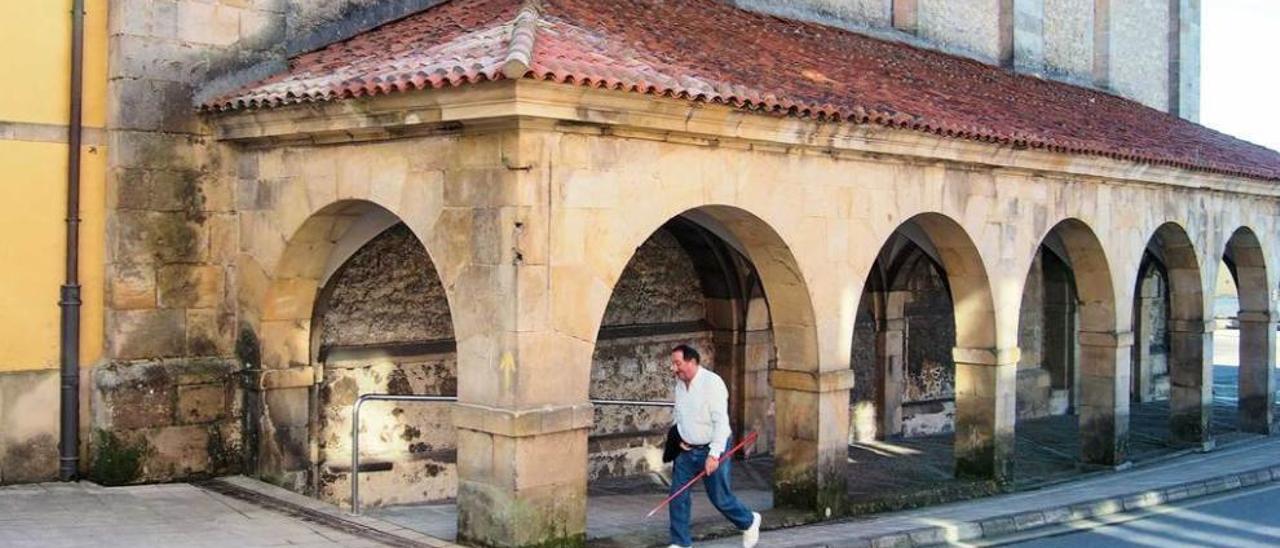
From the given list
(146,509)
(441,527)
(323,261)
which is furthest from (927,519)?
(146,509)

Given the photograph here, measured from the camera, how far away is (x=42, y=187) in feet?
33.4

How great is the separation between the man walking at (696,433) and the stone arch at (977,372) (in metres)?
4.63

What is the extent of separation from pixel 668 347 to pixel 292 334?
15.5 ft

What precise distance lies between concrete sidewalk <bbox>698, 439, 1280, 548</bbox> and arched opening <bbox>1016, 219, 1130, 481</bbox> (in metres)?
0.59

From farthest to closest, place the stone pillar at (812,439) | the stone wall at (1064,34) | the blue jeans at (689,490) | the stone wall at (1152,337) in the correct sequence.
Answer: the stone wall at (1152,337), the stone wall at (1064,34), the stone pillar at (812,439), the blue jeans at (689,490)

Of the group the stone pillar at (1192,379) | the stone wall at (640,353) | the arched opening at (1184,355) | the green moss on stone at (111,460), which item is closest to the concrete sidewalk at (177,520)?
the green moss on stone at (111,460)

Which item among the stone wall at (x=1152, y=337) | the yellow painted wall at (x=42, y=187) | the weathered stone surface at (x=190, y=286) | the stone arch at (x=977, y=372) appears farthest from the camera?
the stone wall at (x=1152, y=337)

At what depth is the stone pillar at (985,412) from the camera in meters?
13.0

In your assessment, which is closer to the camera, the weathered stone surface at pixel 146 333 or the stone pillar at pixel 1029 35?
the weathered stone surface at pixel 146 333

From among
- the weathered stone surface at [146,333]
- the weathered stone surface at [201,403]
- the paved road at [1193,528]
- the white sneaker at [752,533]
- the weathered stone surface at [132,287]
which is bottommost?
the paved road at [1193,528]

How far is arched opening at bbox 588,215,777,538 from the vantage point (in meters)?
14.1

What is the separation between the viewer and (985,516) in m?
A: 11.4

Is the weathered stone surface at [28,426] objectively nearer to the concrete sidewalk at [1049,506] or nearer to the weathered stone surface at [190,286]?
the weathered stone surface at [190,286]

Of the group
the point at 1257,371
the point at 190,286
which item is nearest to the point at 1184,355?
the point at 1257,371
